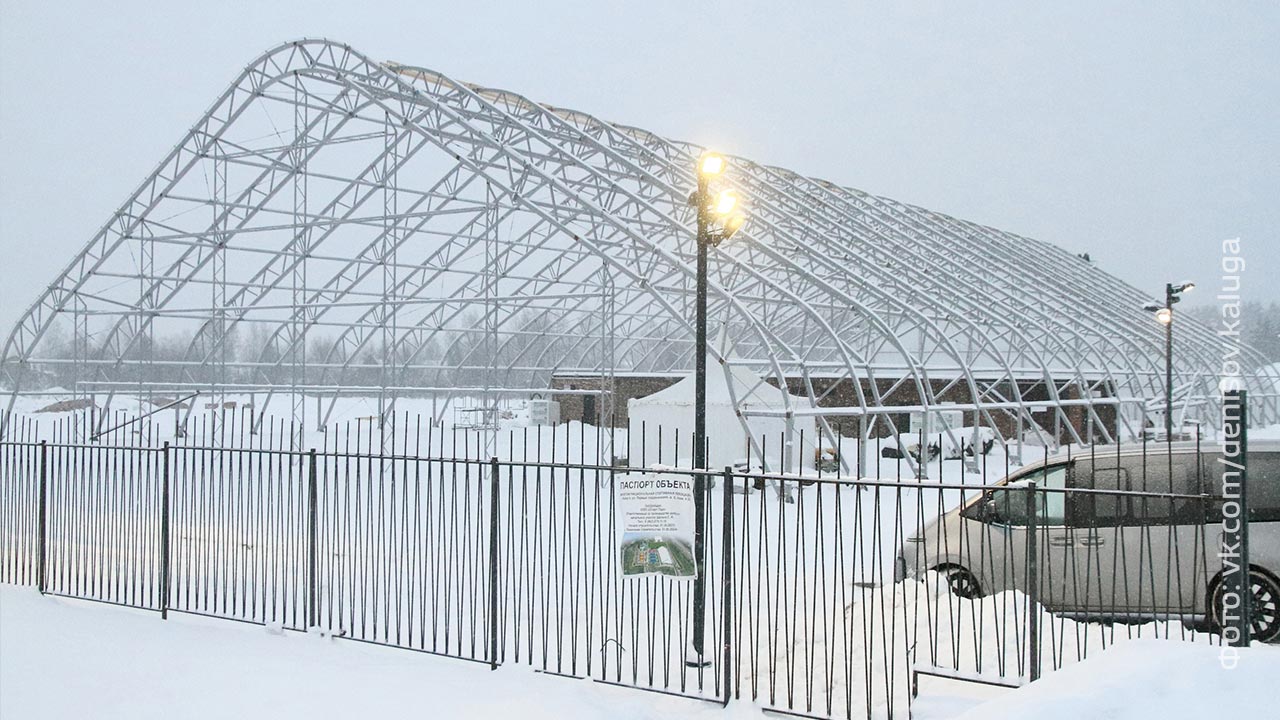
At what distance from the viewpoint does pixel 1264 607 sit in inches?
318

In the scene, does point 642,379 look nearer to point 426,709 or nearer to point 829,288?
point 829,288

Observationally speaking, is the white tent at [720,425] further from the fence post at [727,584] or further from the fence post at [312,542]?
the fence post at [727,584]

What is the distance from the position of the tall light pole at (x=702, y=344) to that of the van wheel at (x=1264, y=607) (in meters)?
4.13

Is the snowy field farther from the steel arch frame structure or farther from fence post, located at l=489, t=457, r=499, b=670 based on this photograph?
the steel arch frame structure

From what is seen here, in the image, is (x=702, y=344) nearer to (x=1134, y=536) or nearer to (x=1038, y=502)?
(x=1038, y=502)

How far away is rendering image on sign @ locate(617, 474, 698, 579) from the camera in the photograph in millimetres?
7254

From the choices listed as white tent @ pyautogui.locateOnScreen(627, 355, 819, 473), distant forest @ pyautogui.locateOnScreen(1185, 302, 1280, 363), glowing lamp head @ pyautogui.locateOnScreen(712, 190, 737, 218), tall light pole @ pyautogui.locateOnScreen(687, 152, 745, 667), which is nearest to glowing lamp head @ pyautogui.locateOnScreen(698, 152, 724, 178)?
tall light pole @ pyautogui.locateOnScreen(687, 152, 745, 667)

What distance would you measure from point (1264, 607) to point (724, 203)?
5479 mm

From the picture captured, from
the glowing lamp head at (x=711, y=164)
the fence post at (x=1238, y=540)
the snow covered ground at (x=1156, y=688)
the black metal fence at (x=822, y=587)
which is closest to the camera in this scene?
the snow covered ground at (x=1156, y=688)

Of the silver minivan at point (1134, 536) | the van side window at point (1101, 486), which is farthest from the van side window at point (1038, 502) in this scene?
the van side window at point (1101, 486)

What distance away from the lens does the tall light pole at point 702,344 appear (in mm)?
7352

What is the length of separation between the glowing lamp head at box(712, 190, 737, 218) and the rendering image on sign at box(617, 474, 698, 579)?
251 cm

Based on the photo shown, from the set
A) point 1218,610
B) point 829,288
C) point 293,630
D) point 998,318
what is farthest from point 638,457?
point 1218,610

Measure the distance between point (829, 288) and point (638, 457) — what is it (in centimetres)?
550
